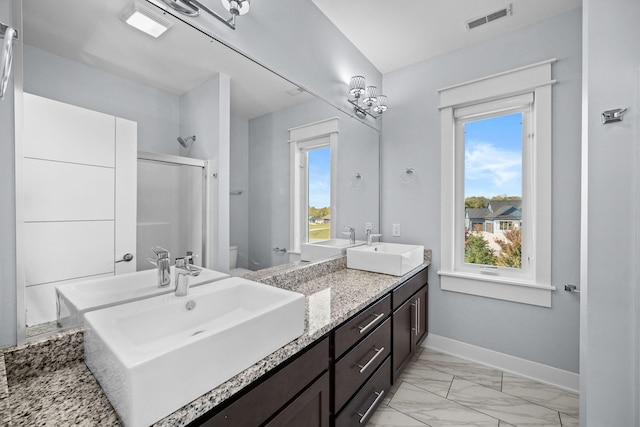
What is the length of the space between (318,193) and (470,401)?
5.68 feet

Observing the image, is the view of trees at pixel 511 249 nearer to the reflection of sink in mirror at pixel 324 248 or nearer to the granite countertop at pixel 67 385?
the reflection of sink in mirror at pixel 324 248

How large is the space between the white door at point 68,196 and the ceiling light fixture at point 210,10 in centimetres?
57

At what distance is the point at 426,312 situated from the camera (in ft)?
8.17

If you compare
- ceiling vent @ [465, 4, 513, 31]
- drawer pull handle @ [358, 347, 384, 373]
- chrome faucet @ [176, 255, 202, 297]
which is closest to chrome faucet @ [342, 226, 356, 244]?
drawer pull handle @ [358, 347, 384, 373]

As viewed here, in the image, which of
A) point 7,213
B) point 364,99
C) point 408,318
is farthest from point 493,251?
point 7,213

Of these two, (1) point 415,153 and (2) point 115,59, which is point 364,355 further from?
(1) point 415,153

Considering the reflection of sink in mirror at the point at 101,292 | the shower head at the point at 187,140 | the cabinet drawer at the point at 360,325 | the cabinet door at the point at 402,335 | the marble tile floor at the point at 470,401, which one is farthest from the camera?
the cabinet door at the point at 402,335

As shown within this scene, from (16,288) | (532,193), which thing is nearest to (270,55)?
(16,288)

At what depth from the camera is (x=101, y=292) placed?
3.08 ft

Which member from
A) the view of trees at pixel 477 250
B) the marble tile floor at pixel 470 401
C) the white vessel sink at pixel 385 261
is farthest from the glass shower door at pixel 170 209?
the view of trees at pixel 477 250

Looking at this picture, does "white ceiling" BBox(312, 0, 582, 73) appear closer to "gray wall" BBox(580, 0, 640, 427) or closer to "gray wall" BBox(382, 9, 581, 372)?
"gray wall" BBox(382, 9, 581, 372)

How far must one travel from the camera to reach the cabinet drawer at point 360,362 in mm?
1253

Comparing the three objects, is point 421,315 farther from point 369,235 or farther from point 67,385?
point 67,385

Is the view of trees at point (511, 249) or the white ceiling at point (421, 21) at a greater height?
the white ceiling at point (421, 21)
